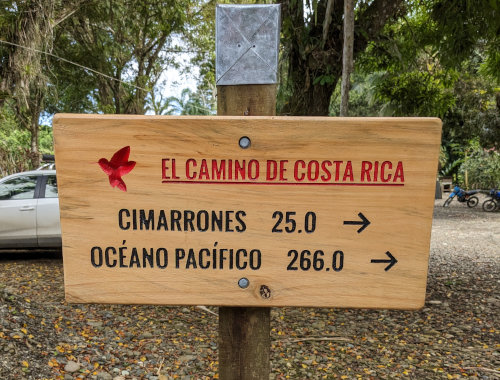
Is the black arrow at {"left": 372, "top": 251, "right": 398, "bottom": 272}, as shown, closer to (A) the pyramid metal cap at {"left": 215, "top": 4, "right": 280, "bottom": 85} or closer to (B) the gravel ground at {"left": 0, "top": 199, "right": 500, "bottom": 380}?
(A) the pyramid metal cap at {"left": 215, "top": 4, "right": 280, "bottom": 85}

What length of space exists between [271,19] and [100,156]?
67 centimetres

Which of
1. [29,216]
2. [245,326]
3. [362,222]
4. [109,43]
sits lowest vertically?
[29,216]

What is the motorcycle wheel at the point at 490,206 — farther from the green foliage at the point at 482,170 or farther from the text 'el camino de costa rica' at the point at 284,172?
the text 'el camino de costa rica' at the point at 284,172

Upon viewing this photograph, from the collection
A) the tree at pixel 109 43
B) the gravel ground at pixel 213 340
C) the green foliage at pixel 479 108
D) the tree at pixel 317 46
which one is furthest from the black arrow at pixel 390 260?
the green foliage at pixel 479 108

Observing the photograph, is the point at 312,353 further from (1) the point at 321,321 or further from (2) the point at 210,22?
(2) the point at 210,22

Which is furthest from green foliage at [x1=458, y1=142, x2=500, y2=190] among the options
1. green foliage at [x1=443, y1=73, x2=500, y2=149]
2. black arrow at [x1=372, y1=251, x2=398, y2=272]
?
black arrow at [x1=372, y1=251, x2=398, y2=272]

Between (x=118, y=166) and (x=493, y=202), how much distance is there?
16.0 metres

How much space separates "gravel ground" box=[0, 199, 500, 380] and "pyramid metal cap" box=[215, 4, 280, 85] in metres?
2.57

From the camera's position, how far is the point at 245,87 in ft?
4.40

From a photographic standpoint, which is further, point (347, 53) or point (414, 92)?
point (414, 92)

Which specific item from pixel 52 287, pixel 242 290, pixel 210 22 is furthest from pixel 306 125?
pixel 210 22

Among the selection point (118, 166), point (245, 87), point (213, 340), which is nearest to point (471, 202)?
point (213, 340)

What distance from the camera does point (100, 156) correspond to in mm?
1195

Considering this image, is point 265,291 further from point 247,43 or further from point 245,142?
point 247,43
